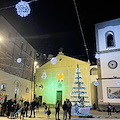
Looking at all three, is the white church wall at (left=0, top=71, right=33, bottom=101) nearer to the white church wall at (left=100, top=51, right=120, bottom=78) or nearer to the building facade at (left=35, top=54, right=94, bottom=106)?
the building facade at (left=35, top=54, right=94, bottom=106)

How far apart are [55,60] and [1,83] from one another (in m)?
11.6

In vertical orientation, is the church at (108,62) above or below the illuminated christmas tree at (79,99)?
above

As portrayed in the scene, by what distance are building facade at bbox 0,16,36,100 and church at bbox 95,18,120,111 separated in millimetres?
9399

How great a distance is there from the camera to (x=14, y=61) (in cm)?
1486

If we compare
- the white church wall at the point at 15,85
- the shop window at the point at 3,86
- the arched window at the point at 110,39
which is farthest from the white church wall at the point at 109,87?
the shop window at the point at 3,86

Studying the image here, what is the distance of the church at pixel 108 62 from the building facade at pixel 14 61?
940 centimetres

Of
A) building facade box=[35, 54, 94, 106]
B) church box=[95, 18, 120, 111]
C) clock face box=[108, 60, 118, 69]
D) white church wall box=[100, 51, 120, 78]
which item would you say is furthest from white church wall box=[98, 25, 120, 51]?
building facade box=[35, 54, 94, 106]

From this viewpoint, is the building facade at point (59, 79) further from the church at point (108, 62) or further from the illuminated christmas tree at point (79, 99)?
the illuminated christmas tree at point (79, 99)

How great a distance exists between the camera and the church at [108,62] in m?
15.1

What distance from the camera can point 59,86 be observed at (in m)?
22.1

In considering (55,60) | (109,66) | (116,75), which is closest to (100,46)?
(109,66)

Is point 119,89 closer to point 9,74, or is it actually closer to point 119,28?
point 119,28

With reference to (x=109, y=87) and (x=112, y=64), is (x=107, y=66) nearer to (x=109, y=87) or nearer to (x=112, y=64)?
(x=112, y=64)

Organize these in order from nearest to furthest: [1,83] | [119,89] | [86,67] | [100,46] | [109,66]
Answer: [1,83] → [119,89] → [109,66] → [100,46] → [86,67]
